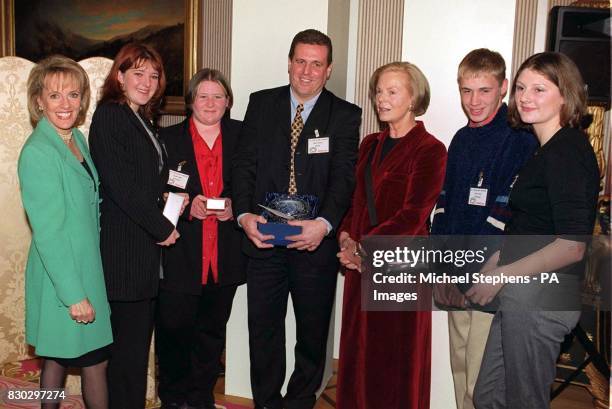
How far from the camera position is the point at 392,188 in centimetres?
239

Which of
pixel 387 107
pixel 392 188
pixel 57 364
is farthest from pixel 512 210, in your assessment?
pixel 57 364

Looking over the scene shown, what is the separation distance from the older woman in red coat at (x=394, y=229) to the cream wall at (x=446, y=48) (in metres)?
0.57

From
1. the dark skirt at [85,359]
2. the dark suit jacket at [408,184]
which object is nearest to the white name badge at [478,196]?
the dark suit jacket at [408,184]

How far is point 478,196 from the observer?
229cm

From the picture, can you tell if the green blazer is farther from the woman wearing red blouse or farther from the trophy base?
the trophy base

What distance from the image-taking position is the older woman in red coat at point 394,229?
2361mm

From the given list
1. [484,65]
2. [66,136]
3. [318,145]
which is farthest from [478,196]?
[66,136]

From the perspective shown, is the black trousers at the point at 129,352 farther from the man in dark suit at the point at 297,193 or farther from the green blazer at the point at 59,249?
the man in dark suit at the point at 297,193

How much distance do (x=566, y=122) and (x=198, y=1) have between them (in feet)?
11.1

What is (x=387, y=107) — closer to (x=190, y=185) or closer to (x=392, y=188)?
(x=392, y=188)

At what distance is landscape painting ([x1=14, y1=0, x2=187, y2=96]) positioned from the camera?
4605 mm

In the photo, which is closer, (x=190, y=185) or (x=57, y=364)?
(x=57, y=364)

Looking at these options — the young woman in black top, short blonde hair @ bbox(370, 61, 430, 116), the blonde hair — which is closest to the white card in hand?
short blonde hair @ bbox(370, 61, 430, 116)

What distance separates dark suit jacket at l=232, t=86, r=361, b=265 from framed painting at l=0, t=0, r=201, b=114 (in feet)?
6.81
